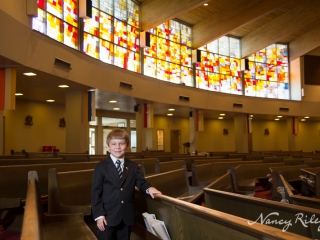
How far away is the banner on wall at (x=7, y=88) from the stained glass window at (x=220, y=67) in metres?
10.4

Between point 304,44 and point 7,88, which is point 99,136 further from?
point 304,44

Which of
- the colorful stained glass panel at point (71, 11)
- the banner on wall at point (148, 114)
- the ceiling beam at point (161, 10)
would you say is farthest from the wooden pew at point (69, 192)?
the banner on wall at point (148, 114)

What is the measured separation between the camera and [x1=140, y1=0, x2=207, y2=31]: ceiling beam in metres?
12.3

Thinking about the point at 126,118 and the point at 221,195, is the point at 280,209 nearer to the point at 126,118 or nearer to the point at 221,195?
the point at 221,195

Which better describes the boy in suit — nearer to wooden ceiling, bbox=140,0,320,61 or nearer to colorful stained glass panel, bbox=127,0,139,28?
wooden ceiling, bbox=140,0,320,61

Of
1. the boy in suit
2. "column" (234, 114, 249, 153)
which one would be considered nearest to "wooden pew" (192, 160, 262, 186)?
the boy in suit

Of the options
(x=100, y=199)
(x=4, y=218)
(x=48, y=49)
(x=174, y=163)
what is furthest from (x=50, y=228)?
(x=48, y=49)

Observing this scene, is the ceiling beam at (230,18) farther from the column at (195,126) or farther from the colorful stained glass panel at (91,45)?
the colorful stained glass panel at (91,45)

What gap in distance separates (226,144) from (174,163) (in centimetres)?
1643

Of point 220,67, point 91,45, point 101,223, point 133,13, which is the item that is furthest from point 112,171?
point 220,67

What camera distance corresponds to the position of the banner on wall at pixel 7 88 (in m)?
7.74

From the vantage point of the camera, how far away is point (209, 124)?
71.4ft

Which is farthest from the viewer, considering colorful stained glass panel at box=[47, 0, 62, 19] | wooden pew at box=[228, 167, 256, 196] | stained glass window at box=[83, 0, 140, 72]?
stained glass window at box=[83, 0, 140, 72]

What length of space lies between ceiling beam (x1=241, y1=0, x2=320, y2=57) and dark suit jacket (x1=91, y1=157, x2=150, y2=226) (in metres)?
15.6
